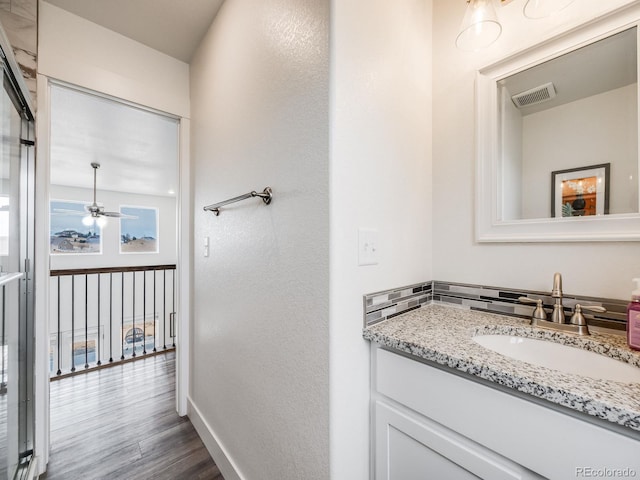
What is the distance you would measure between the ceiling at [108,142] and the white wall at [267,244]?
2.87 ft

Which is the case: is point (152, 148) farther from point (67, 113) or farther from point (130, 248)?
point (130, 248)

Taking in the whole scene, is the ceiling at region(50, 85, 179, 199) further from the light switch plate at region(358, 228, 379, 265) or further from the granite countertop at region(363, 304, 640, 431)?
the granite countertop at region(363, 304, 640, 431)

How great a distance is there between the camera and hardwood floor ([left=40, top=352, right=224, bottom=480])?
1469mm

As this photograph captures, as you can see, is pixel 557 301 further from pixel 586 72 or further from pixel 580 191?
pixel 586 72

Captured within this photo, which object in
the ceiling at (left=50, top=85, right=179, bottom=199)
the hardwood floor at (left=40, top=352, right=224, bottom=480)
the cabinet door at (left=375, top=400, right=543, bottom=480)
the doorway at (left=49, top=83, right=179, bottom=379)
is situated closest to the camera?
the cabinet door at (left=375, top=400, right=543, bottom=480)

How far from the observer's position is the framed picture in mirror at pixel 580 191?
0.88m

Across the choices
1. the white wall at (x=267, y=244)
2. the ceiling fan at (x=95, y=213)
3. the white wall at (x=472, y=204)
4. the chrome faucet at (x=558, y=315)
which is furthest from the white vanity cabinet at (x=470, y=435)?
the ceiling fan at (x=95, y=213)

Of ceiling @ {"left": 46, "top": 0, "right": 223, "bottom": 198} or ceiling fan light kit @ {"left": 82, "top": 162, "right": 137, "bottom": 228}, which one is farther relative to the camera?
ceiling fan light kit @ {"left": 82, "top": 162, "right": 137, "bottom": 228}

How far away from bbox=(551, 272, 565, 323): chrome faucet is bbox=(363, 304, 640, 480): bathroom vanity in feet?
0.20

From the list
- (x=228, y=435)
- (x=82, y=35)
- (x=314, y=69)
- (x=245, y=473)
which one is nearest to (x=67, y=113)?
(x=82, y=35)

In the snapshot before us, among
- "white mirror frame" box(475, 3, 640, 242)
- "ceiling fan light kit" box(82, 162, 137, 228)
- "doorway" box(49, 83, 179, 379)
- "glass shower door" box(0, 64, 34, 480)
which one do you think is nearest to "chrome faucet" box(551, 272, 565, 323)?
"white mirror frame" box(475, 3, 640, 242)

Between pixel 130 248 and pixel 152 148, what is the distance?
3567mm

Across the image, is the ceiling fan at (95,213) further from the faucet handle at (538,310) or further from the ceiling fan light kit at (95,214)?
the faucet handle at (538,310)

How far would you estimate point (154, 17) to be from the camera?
1568 mm
